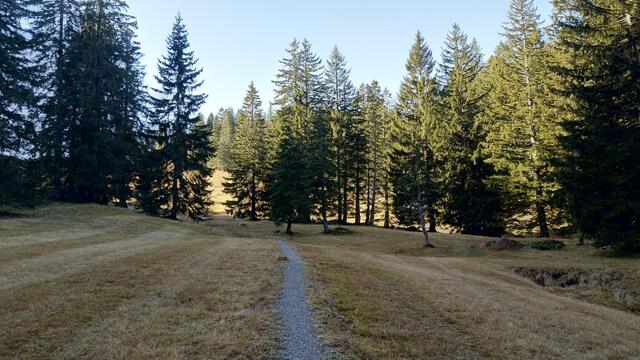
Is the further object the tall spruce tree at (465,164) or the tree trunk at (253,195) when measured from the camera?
the tree trunk at (253,195)

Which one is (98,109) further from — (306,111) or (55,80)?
(306,111)

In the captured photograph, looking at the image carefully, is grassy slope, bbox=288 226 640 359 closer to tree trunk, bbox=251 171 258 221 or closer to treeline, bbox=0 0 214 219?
treeline, bbox=0 0 214 219

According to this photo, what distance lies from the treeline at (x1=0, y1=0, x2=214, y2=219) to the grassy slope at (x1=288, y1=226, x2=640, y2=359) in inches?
951

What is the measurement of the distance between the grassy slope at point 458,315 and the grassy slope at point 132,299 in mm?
2106

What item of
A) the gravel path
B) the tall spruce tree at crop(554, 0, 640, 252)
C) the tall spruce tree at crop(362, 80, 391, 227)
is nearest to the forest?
the tall spruce tree at crop(554, 0, 640, 252)

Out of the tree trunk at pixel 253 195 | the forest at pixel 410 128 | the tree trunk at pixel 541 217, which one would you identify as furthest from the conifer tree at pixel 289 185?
the tree trunk at pixel 541 217

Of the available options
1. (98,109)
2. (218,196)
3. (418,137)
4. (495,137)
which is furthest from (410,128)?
(218,196)

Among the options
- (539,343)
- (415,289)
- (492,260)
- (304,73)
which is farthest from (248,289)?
(304,73)

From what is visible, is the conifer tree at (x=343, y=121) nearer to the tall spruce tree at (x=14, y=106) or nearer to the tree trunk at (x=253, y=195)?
the tree trunk at (x=253, y=195)

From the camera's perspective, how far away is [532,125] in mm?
→ 37094

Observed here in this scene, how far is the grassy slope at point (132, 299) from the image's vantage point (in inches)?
300

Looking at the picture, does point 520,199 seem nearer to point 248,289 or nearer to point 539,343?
point 539,343

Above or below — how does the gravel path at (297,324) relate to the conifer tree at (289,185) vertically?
below

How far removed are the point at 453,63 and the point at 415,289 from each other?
38.8 metres
